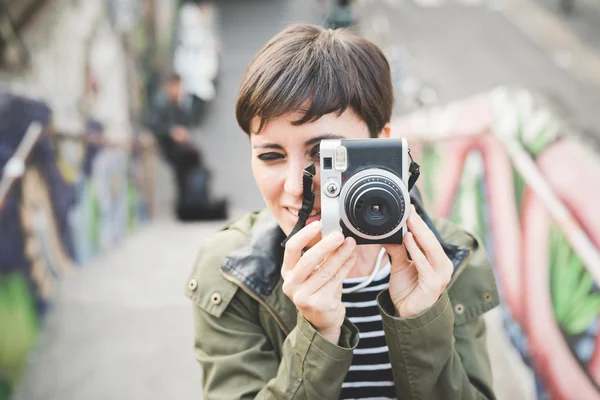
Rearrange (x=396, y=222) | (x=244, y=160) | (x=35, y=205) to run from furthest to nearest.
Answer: (x=244, y=160) < (x=35, y=205) < (x=396, y=222)

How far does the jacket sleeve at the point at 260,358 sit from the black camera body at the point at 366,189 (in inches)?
9.8

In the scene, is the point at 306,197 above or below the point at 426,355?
above

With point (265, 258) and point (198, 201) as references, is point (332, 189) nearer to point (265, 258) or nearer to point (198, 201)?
point (265, 258)

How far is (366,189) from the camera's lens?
1.14 metres

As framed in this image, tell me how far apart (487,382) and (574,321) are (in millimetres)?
1184

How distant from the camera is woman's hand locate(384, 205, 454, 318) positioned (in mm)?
1146

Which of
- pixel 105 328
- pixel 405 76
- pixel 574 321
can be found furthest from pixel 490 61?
pixel 105 328

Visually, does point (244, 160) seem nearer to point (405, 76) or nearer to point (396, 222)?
point (405, 76)

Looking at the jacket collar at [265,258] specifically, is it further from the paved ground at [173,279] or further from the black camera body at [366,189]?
the paved ground at [173,279]

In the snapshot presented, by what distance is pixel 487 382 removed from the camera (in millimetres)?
1391

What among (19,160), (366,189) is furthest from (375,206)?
(19,160)

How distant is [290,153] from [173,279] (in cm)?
318

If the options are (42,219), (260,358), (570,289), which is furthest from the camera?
(42,219)

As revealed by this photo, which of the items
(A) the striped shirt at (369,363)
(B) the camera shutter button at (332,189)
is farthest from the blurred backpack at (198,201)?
(B) the camera shutter button at (332,189)
